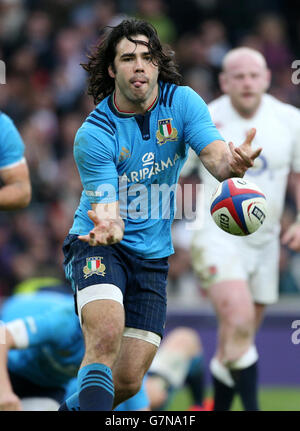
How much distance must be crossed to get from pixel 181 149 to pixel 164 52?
0.61 m

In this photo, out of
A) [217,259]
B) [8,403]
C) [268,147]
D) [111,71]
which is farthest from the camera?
[268,147]

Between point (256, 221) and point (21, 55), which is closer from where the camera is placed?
point (256, 221)

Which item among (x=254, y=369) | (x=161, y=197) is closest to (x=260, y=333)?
(x=254, y=369)

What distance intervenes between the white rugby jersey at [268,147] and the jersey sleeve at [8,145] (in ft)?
5.45

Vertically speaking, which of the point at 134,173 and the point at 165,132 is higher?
the point at 165,132

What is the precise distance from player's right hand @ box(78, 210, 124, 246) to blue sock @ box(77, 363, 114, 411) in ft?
2.23

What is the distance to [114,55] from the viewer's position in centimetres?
509

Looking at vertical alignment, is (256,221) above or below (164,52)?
below

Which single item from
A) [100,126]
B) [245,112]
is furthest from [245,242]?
[100,126]

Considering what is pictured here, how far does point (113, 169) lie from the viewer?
4859 mm

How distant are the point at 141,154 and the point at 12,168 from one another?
1.63m

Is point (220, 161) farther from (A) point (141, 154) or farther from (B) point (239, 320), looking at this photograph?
(B) point (239, 320)

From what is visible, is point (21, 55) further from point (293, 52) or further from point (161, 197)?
point (161, 197)

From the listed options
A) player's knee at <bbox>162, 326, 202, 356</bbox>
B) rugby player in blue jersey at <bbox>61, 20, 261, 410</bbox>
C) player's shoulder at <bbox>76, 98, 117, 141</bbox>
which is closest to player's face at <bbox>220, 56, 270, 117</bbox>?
rugby player in blue jersey at <bbox>61, 20, 261, 410</bbox>
